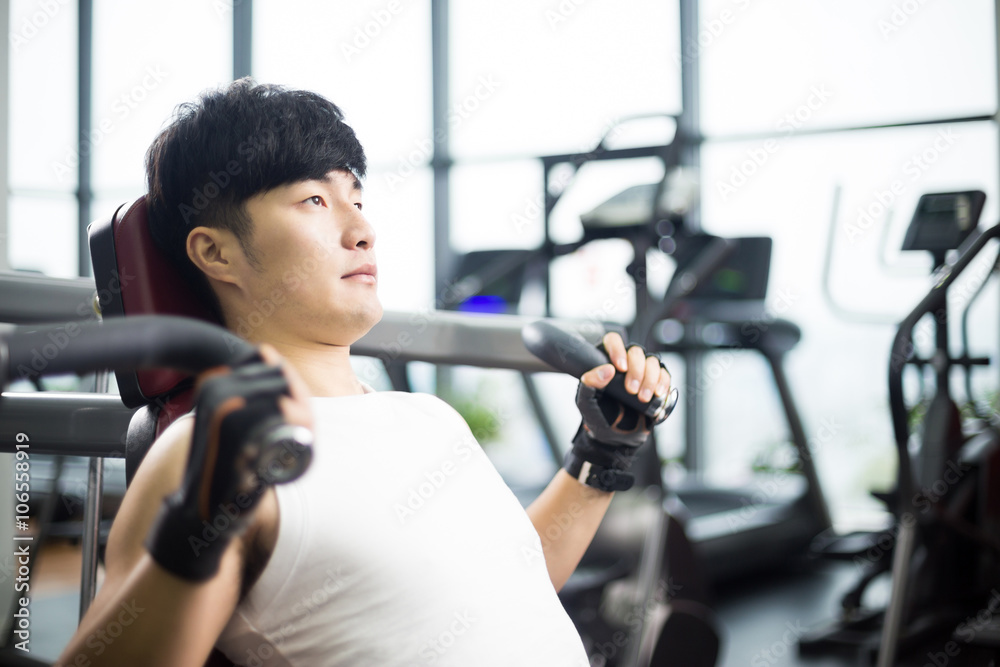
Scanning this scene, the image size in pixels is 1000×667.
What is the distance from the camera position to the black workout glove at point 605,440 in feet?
3.81

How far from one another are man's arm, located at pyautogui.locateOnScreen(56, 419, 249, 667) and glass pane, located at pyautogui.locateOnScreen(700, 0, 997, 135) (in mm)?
4106

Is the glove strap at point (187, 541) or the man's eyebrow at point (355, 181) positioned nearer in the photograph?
the glove strap at point (187, 541)

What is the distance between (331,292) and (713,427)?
13.2 ft

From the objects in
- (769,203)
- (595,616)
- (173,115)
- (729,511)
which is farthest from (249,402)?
(769,203)

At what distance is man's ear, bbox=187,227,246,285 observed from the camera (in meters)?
0.98

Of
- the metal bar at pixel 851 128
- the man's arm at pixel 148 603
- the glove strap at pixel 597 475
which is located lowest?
the glove strap at pixel 597 475

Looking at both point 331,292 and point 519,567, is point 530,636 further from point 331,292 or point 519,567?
point 331,292

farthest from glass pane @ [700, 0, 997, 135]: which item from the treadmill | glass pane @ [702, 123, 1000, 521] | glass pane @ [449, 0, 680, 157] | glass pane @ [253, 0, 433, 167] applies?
glass pane @ [253, 0, 433, 167]

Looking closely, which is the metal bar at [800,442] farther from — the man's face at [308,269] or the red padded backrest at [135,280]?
the red padded backrest at [135,280]

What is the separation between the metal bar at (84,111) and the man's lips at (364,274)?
4.88 meters

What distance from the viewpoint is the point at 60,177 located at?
5.14 m

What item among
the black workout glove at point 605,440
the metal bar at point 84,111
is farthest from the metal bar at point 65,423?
the metal bar at point 84,111

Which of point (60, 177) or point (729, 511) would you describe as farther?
point (60, 177)

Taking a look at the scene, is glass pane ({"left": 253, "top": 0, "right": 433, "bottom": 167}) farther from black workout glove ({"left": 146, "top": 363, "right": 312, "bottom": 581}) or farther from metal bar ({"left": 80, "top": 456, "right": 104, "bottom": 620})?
black workout glove ({"left": 146, "top": 363, "right": 312, "bottom": 581})
